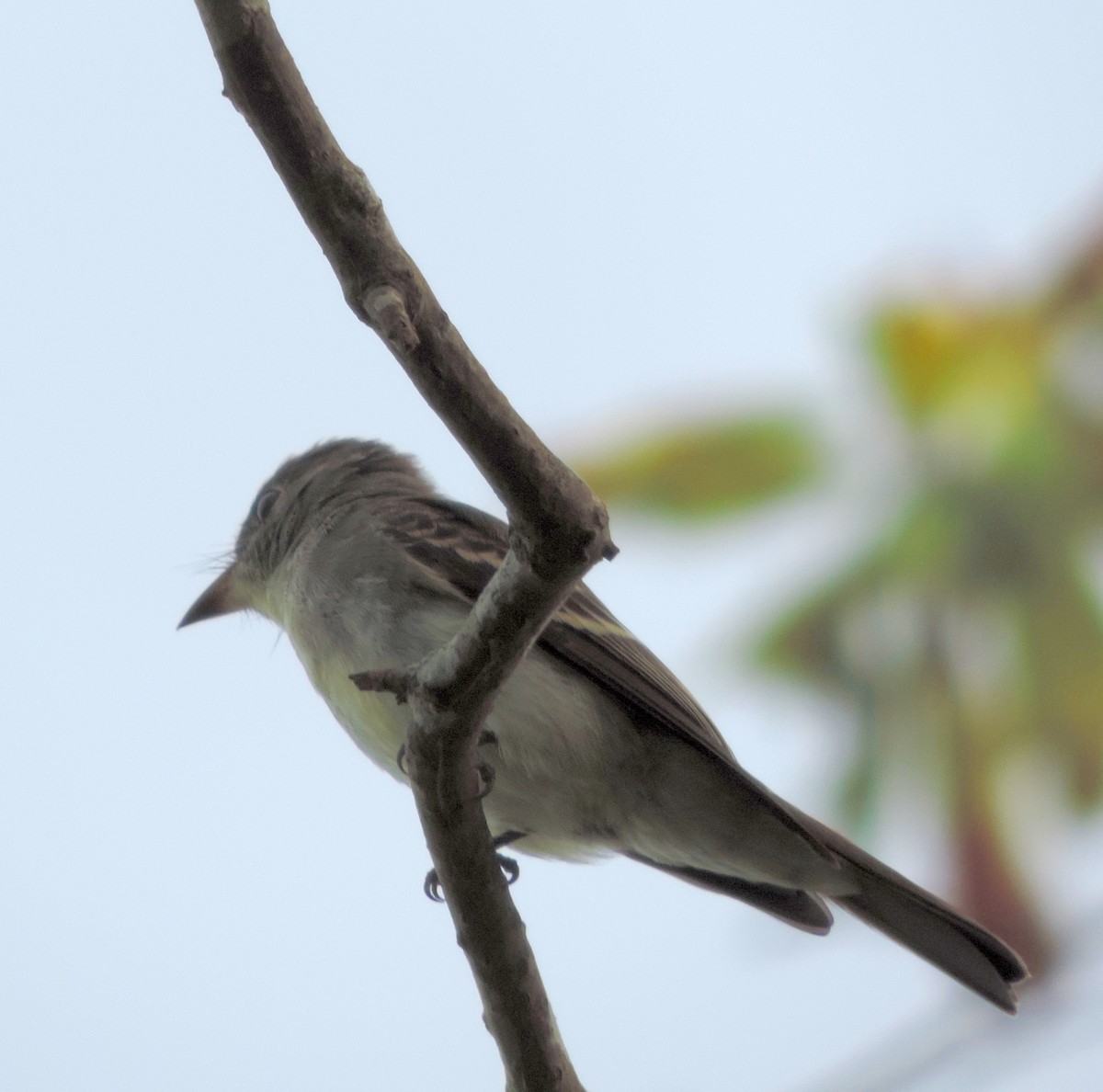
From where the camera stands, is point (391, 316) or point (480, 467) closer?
point (391, 316)

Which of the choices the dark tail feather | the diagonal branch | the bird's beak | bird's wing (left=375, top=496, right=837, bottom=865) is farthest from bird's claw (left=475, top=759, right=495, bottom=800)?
the bird's beak

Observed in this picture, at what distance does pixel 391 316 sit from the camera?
262 cm

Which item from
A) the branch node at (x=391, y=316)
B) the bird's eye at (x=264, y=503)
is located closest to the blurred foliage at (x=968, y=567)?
the branch node at (x=391, y=316)

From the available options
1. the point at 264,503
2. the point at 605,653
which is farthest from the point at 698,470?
the point at 264,503

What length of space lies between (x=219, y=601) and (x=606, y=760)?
2.36 meters

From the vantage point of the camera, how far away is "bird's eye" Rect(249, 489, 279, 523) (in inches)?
244

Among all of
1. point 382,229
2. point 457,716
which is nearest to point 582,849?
point 457,716

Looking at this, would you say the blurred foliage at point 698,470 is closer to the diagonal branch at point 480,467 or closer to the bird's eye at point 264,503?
the diagonal branch at point 480,467

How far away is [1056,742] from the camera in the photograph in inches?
154

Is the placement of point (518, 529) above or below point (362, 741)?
below

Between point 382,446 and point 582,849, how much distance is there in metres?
2.36

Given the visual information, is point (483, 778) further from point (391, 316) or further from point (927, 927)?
point (927, 927)

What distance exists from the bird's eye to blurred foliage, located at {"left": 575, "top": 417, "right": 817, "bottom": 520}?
2.36m

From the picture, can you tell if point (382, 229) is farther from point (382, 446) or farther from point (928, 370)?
point (382, 446)
